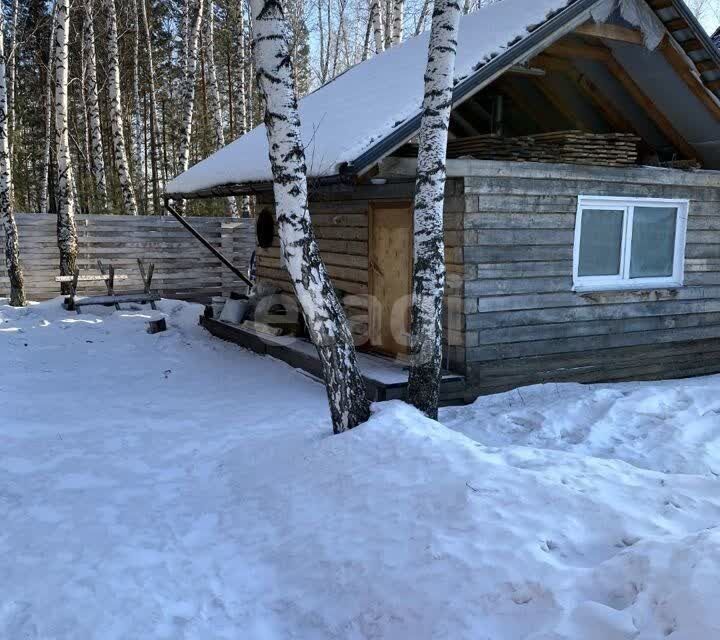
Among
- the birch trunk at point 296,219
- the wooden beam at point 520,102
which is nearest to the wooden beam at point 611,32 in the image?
the wooden beam at point 520,102

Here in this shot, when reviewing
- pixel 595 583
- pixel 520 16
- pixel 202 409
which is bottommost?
pixel 202 409

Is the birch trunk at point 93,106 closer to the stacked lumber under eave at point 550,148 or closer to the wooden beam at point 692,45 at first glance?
the stacked lumber under eave at point 550,148

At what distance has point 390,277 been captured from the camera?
27.9ft

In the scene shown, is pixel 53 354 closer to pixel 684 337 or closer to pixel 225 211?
pixel 684 337

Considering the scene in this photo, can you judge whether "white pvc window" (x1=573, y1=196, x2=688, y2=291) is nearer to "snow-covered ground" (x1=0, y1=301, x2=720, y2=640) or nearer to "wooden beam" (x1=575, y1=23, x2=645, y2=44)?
"wooden beam" (x1=575, y1=23, x2=645, y2=44)

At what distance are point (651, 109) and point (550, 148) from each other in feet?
6.79

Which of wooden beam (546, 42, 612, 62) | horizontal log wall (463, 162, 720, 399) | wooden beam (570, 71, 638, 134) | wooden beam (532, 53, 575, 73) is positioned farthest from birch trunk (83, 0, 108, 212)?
horizontal log wall (463, 162, 720, 399)

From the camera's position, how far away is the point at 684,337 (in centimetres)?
913

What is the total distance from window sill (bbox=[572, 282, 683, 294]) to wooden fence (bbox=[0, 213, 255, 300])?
10553 mm

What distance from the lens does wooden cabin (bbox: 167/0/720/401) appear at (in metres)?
7.23

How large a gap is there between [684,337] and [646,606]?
24.0 feet

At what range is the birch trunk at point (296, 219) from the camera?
16.3ft

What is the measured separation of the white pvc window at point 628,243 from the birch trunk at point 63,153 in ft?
33.9

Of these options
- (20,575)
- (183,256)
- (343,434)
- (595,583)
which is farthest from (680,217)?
(183,256)
